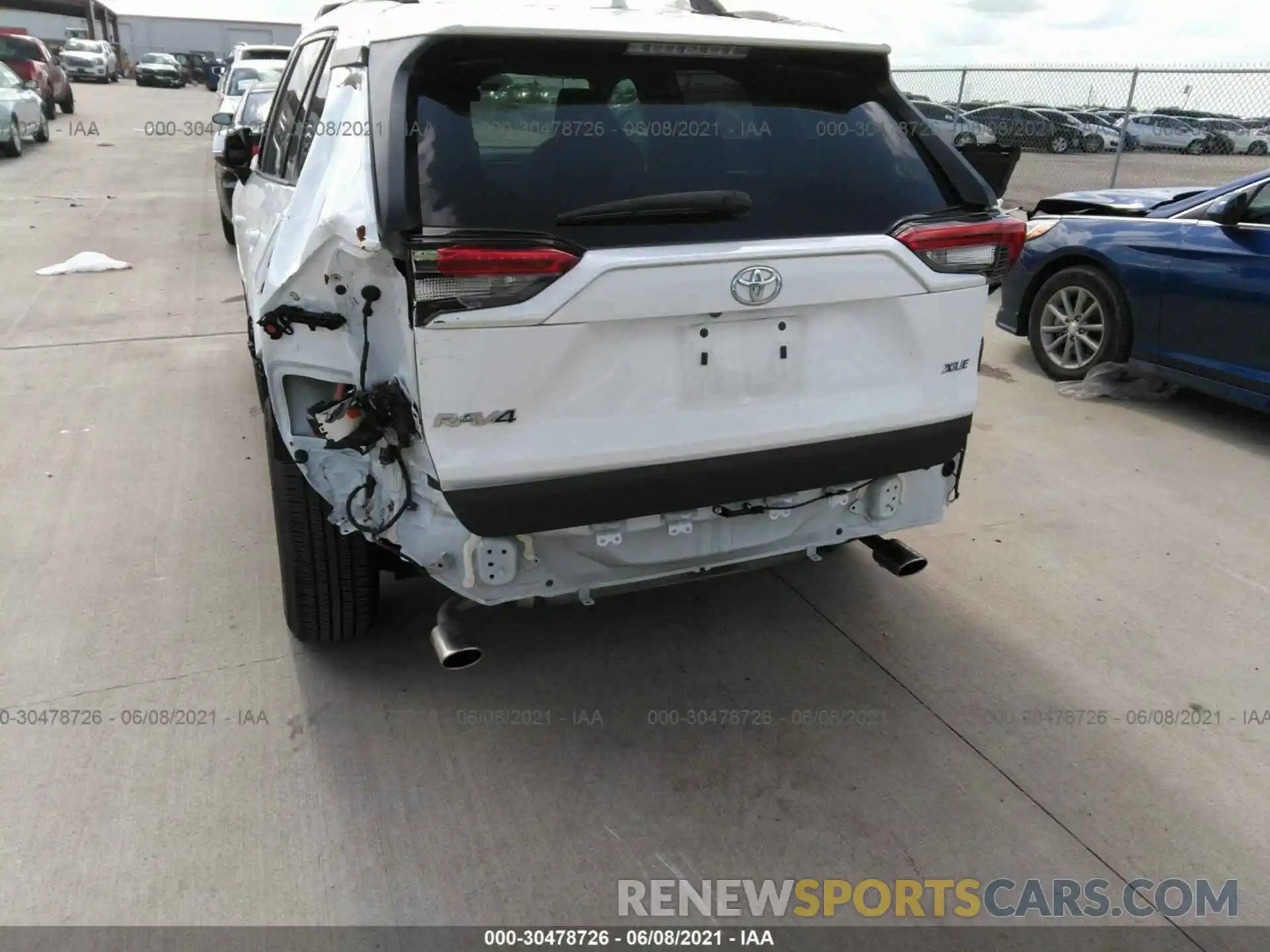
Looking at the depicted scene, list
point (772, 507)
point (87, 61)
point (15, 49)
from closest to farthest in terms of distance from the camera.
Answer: point (772, 507)
point (15, 49)
point (87, 61)

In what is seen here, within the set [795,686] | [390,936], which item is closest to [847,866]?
[795,686]

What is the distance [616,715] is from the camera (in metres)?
3.11

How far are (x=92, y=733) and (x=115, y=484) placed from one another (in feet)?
6.48

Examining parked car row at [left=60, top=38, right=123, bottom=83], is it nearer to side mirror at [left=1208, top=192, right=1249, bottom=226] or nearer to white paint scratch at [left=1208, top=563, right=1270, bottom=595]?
side mirror at [left=1208, top=192, right=1249, bottom=226]

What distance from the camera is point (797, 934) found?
2365 mm

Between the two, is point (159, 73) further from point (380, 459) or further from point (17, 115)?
point (380, 459)

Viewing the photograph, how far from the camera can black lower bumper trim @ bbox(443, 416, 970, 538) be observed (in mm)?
2492

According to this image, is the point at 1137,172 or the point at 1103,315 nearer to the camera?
the point at 1103,315

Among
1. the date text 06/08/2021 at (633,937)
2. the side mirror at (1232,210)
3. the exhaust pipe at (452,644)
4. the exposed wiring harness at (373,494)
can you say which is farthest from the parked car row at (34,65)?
the date text 06/08/2021 at (633,937)

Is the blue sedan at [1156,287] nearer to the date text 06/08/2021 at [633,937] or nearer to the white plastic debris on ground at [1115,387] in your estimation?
the white plastic debris on ground at [1115,387]

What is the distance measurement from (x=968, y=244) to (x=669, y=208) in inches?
36.4

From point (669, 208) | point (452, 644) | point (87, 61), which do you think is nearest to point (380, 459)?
point (452, 644)

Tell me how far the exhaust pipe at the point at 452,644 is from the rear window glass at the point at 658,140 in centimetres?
113

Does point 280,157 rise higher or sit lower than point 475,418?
higher
